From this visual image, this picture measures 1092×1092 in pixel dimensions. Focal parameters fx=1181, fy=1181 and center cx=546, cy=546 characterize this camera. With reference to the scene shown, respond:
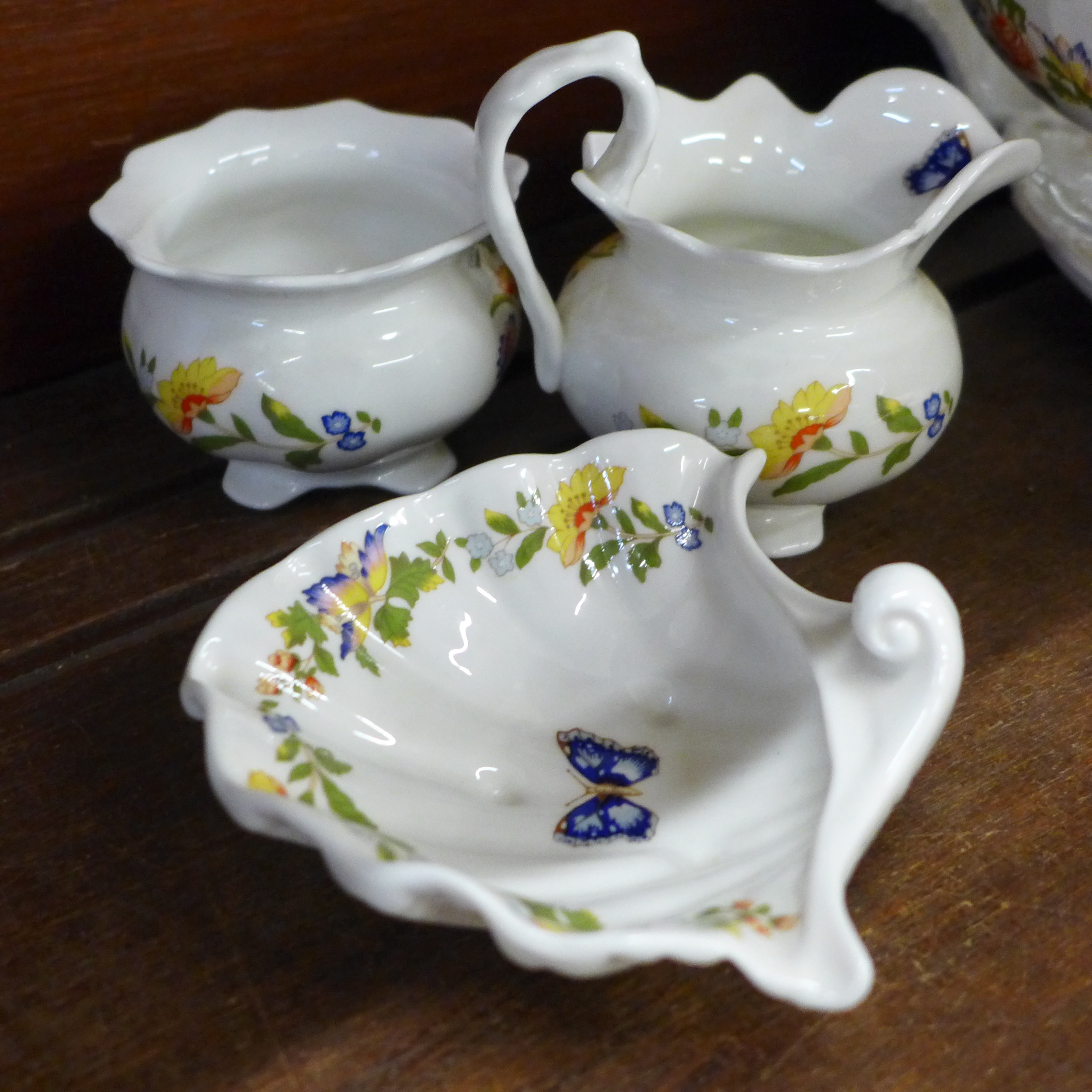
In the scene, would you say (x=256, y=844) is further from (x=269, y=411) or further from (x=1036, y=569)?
(x=1036, y=569)

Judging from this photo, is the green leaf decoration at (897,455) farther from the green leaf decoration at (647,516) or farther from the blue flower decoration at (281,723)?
the blue flower decoration at (281,723)

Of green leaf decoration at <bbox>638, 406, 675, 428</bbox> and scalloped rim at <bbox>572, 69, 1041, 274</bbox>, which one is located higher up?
scalloped rim at <bbox>572, 69, 1041, 274</bbox>

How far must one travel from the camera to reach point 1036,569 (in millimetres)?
449

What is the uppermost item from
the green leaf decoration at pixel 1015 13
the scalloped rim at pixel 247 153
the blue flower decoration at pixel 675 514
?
the green leaf decoration at pixel 1015 13

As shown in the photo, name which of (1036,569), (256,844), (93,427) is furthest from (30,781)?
(1036,569)

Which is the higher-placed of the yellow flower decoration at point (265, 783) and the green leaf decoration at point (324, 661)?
the yellow flower decoration at point (265, 783)

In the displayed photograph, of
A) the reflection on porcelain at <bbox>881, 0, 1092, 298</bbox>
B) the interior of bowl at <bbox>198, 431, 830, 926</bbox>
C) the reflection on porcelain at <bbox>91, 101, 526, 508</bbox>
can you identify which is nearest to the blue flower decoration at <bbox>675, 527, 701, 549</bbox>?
the interior of bowl at <bbox>198, 431, 830, 926</bbox>

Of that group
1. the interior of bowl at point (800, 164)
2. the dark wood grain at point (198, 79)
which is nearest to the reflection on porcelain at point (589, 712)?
the interior of bowl at point (800, 164)

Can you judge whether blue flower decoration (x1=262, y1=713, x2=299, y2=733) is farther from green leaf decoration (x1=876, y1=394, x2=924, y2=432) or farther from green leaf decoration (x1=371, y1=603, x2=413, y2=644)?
green leaf decoration (x1=876, y1=394, x2=924, y2=432)

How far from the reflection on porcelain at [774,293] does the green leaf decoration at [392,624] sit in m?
0.11

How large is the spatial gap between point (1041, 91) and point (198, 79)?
377 millimetres

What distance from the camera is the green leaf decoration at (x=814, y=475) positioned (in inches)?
16.8

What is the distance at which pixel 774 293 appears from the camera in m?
0.40

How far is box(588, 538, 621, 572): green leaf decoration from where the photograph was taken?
0.42m
